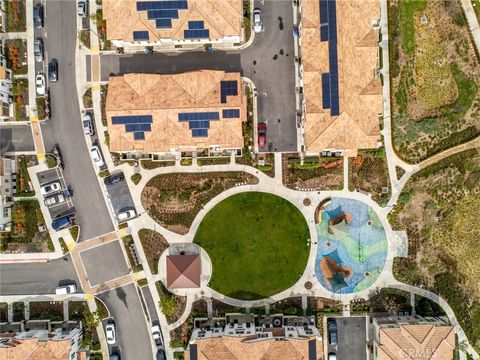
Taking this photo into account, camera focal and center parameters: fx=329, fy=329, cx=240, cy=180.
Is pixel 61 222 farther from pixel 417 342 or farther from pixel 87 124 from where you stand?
pixel 417 342

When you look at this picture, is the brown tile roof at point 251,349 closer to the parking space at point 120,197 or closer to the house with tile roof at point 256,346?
the house with tile roof at point 256,346

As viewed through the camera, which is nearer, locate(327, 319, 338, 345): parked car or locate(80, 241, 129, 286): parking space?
locate(327, 319, 338, 345): parked car

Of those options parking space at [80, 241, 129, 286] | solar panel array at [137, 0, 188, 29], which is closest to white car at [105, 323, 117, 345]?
parking space at [80, 241, 129, 286]

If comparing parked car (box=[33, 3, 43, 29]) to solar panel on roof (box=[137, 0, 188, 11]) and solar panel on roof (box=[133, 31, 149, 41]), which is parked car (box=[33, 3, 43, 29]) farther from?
solar panel on roof (box=[137, 0, 188, 11])

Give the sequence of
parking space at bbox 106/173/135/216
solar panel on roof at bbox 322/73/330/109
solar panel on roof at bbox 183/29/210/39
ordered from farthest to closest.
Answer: parking space at bbox 106/173/135/216 → solar panel on roof at bbox 183/29/210/39 → solar panel on roof at bbox 322/73/330/109

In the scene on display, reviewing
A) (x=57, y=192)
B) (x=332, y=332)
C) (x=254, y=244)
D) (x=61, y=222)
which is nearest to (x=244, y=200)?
(x=254, y=244)

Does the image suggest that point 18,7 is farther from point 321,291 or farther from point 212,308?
point 321,291
